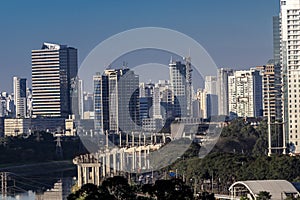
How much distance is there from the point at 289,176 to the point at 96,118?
16.9 meters

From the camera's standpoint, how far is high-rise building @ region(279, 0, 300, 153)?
2283 cm

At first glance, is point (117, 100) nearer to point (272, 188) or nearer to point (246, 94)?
point (246, 94)

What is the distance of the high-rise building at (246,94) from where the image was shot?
3516cm

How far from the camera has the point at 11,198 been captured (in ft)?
59.5

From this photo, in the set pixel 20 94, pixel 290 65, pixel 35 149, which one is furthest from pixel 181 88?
pixel 20 94

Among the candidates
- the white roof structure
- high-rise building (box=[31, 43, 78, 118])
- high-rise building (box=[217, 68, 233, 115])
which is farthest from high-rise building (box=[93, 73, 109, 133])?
the white roof structure

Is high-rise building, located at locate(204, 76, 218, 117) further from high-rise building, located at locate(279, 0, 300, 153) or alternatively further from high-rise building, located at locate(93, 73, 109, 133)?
high-rise building, located at locate(279, 0, 300, 153)

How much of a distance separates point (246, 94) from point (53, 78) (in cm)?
856

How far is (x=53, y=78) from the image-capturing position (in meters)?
40.8

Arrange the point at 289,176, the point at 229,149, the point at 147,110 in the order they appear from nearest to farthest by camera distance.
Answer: the point at 289,176, the point at 229,149, the point at 147,110

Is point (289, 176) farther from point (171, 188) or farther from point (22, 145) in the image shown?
point (22, 145)

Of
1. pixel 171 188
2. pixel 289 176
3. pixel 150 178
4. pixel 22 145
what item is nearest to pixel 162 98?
pixel 22 145

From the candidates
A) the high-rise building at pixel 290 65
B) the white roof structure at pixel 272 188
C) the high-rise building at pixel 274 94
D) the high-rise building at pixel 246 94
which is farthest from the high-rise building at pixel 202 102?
the white roof structure at pixel 272 188

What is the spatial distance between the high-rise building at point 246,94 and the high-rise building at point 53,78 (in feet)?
21.8
